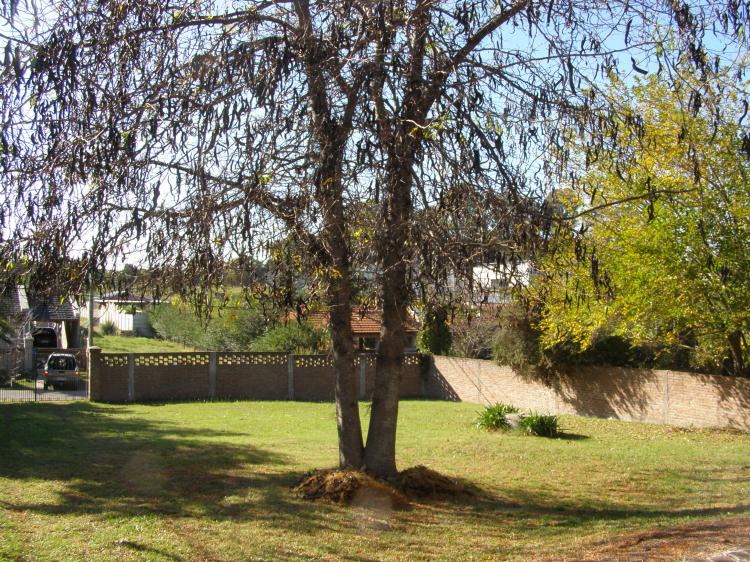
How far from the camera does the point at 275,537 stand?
24.9 ft

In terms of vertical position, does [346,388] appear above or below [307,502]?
above

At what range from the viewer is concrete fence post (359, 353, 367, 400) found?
85.8 feet

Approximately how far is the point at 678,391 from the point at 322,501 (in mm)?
12766

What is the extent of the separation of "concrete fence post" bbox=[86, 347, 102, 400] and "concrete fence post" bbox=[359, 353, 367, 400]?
840 centimetres

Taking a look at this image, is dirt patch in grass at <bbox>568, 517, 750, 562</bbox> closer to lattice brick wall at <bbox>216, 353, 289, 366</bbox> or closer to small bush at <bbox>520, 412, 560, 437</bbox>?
small bush at <bbox>520, 412, 560, 437</bbox>

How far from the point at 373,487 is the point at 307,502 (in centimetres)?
81

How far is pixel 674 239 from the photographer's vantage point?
51.7 feet

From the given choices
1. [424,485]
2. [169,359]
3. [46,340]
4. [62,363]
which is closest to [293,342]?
[169,359]

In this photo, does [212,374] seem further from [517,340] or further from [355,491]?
[355,491]

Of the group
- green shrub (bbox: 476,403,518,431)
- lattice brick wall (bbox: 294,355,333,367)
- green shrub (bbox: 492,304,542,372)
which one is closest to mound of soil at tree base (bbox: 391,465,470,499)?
green shrub (bbox: 476,403,518,431)

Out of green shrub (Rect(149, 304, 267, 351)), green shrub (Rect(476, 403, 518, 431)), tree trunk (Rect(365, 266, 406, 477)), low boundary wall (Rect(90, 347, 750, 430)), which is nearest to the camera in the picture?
tree trunk (Rect(365, 266, 406, 477))

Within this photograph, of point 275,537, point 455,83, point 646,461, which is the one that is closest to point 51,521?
point 275,537

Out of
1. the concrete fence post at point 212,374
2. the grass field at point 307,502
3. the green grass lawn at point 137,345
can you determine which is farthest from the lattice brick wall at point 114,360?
the green grass lawn at point 137,345

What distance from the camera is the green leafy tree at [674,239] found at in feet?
48.5
